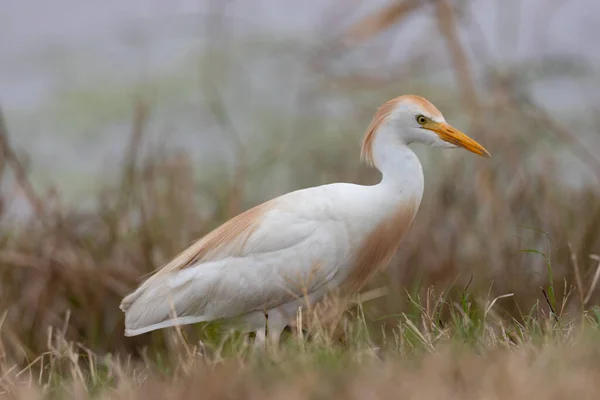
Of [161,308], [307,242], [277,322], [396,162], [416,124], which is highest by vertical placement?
[416,124]

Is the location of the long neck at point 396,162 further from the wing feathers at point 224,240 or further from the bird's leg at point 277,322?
the bird's leg at point 277,322

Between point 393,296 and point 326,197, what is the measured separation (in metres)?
1.71

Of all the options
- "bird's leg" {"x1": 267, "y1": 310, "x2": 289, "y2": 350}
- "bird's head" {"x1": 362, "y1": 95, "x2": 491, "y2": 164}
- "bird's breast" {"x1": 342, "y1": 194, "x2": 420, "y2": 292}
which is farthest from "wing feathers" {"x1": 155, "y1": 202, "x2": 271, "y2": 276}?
"bird's head" {"x1": 362, "y1": 95, "x2": 491, "y2": 164}

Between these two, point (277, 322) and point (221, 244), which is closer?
point (277, 322)

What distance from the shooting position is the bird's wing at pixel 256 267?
426 cm

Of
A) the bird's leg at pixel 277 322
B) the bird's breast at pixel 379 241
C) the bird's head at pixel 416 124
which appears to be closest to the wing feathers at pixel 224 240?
the bird's leg at pixel 277 322

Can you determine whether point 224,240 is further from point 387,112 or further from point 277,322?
point 387,112

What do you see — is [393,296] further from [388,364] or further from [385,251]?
[388,364]

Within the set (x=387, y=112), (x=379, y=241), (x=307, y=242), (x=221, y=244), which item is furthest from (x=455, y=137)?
(x=221, y=244)

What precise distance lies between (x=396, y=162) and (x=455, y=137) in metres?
0.27

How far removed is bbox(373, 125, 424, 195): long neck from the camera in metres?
4.30

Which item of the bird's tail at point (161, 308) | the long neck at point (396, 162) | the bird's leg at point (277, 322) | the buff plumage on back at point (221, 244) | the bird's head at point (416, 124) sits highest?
the bird's head at point (416, 124)

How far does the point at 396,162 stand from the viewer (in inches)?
169

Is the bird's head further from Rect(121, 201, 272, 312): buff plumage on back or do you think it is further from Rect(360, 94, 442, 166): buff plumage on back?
Rect(121, 201, 272, 312): buff plumage on back
